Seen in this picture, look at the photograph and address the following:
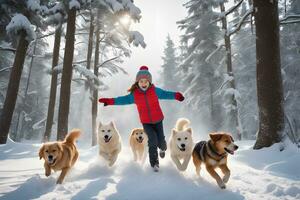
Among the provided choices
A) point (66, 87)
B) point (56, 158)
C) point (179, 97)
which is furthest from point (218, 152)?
point (66, 87)

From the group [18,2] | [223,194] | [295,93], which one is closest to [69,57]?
[18,2]

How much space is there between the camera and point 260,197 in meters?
4.37

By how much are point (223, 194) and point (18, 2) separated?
13.5 metres

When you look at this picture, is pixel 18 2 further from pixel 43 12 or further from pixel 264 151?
pixel 264 151

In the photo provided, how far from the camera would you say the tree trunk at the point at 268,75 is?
780 centimetres

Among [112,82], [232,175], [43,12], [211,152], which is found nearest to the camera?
[211,152]

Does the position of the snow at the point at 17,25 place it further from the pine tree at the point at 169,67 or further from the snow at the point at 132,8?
the pine tree at the point at 169,67

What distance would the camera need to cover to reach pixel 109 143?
7375 mm

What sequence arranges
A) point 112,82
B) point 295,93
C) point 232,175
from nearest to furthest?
point 232,175, point 295,93, point 112,82

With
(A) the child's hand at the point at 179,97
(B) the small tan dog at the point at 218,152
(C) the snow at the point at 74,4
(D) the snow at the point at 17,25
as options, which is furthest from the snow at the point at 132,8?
(B) the small tan dog at the point at 218,152

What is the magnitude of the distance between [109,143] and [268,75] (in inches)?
183

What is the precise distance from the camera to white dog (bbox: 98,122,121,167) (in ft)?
23.4

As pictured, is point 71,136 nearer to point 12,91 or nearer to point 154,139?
point 154,139

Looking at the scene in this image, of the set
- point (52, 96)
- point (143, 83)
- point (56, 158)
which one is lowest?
point (56, 158)
